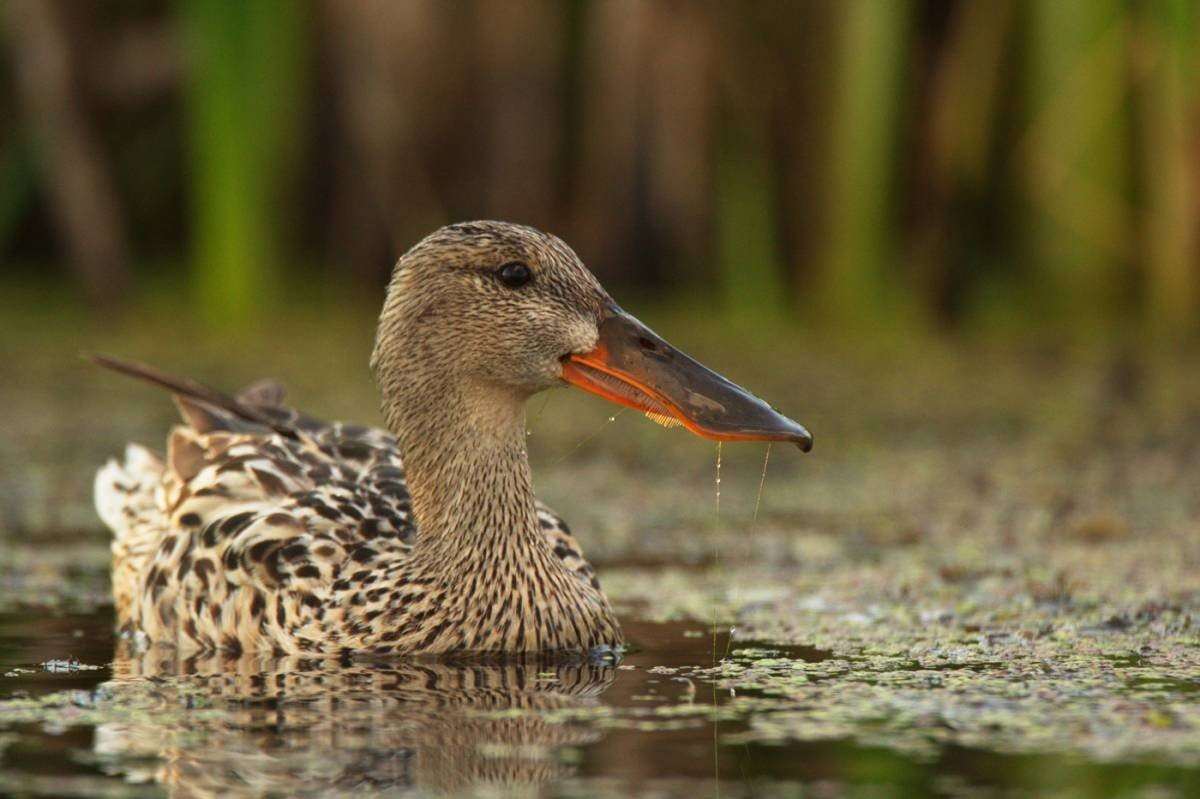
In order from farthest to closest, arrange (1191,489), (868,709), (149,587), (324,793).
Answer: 1. (1191,489)
2. (149,587)
3. (868,709)
4. (324,793)

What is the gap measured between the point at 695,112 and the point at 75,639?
5433 mm

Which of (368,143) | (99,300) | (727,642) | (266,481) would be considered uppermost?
(368,143)

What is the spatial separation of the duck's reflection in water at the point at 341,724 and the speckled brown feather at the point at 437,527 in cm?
14

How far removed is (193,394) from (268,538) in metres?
0.86

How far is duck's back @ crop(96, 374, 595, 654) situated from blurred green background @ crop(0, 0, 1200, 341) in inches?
158

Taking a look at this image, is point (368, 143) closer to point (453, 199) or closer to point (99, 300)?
point (453, 199)

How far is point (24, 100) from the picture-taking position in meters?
10.8

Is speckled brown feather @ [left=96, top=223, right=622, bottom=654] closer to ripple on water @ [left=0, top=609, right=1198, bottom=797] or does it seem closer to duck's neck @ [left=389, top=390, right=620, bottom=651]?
duck's neck @ [left=389, top=390, right=620, bottom=651]

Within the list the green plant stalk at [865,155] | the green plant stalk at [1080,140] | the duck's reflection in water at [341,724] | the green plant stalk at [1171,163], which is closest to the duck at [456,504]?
the duck's reflection in water at [341,724]

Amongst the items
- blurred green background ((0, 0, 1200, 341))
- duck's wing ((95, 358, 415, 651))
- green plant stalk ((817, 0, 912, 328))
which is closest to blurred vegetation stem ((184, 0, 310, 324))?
blurred green background ((0, 0, 1200, 341))

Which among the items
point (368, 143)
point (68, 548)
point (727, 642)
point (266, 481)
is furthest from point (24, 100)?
point (727, 642)

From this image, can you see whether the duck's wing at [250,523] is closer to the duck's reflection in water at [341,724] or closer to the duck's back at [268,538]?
the duck's back at [268,538]

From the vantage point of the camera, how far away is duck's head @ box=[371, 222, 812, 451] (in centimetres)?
501

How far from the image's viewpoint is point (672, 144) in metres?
10.3
